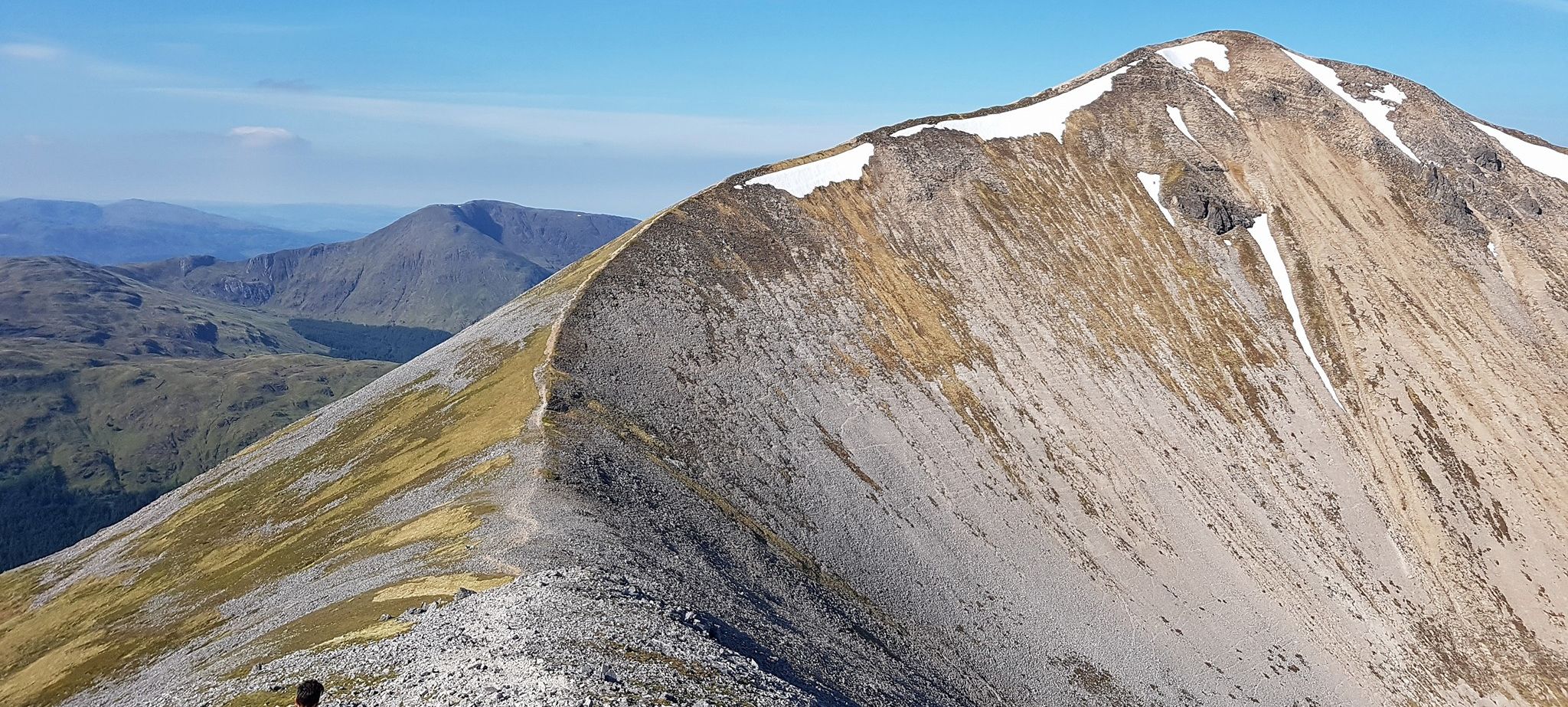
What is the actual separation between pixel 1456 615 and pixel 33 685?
4705 inches

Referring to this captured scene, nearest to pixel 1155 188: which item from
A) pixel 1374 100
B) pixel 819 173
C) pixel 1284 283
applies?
pixel 1284 283

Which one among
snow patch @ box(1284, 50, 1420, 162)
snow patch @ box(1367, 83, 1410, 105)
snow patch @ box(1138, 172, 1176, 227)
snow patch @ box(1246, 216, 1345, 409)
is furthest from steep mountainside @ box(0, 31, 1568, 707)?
snow patch @ box(1367, 83, 1410, 105)

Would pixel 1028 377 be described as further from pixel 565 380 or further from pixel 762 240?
pixel 565 380

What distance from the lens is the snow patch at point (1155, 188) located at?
435ft

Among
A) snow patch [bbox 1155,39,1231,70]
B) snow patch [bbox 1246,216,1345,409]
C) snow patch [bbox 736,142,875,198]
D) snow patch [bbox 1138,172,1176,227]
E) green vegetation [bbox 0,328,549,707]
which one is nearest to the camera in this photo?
green vegetation [bbox 0,328,549,707]

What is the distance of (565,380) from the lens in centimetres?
→ 7775

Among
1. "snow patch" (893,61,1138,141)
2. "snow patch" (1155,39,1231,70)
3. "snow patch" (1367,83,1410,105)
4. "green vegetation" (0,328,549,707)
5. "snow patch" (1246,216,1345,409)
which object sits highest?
"snow patch" (1155,39,1231,70)

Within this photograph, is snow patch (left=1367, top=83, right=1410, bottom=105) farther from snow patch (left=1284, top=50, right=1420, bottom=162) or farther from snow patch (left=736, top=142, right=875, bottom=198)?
snow patch (left=736, top=142, right=875, bottom=198)

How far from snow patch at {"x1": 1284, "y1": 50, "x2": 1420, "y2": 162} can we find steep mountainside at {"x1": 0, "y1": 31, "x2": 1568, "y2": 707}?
151 cm

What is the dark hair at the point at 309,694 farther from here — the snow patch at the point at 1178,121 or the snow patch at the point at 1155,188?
the snow patch at the point at 1178,121

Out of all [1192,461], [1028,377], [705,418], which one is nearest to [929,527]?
[705,418]

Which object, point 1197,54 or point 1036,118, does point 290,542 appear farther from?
point 1197,54

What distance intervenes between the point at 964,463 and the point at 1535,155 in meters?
135

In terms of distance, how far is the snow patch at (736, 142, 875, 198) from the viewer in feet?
392
